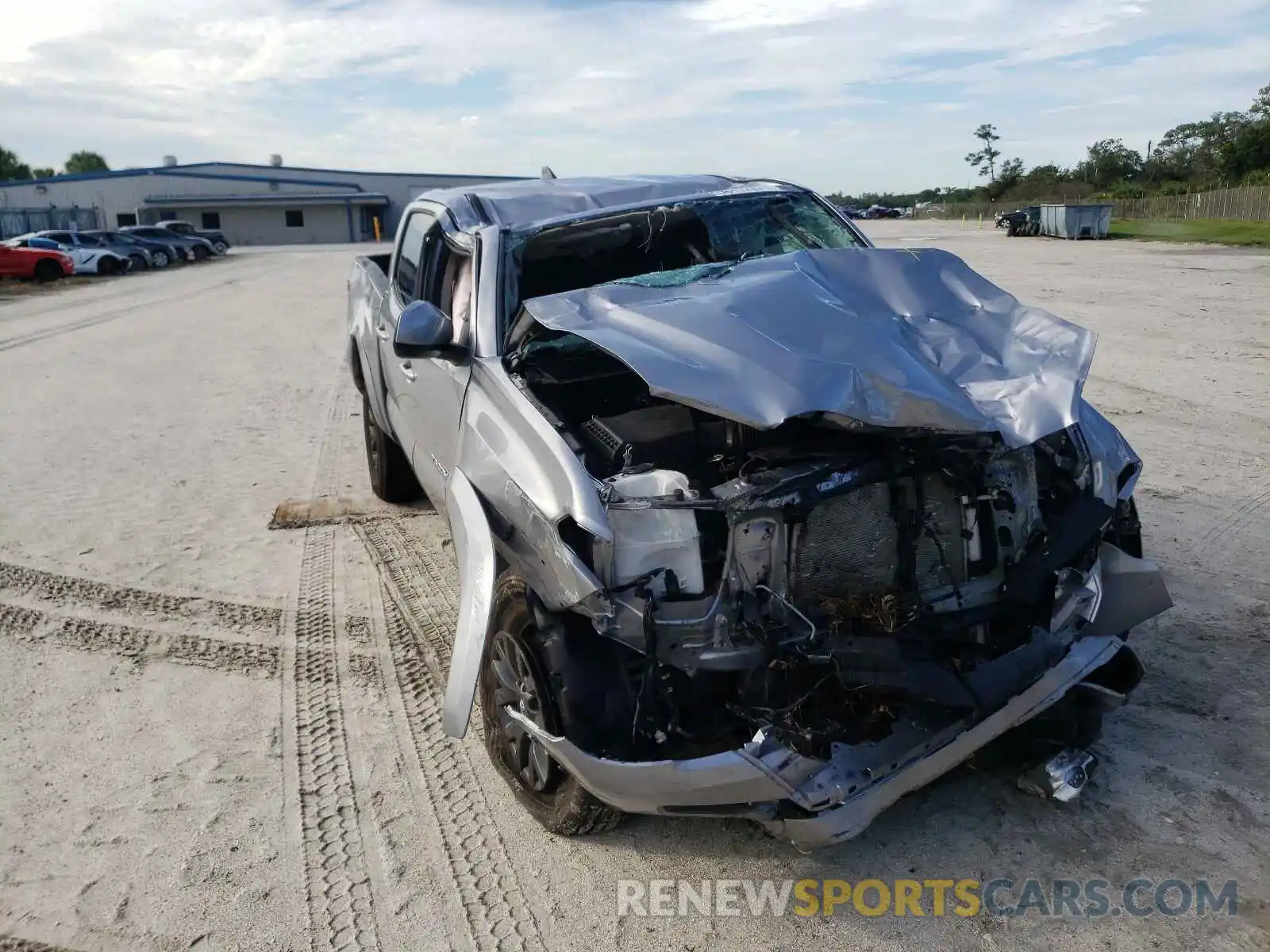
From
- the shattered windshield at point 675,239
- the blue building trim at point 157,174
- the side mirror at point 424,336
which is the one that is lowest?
the side mirror at point 424,336

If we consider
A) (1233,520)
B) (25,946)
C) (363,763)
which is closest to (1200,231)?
Result: (1233,520)

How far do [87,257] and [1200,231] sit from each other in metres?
35.7

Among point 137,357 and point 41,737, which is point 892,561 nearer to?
point 41,737

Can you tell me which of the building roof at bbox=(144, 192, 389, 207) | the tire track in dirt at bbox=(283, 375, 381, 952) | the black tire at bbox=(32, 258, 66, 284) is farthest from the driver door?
the building roof at bbox=(144, 192, 389, 207)

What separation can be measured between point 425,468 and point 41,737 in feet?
6.14

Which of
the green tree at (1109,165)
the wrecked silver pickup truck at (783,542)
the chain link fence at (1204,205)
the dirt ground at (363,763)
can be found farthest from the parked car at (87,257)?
the green tree at (1109,165)

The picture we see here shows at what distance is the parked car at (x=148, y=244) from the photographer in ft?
99.5

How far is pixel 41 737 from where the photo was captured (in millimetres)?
3799

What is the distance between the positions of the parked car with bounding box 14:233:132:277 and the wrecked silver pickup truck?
1154 inches

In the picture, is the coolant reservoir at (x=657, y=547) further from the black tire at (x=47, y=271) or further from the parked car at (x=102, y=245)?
the parked car at (x=102, y=245)

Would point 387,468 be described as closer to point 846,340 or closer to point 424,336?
point 424,336

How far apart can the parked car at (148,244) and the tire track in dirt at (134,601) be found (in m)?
28.5

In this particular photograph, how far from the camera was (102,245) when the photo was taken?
29.4 m

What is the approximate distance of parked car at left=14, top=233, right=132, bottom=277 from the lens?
91.0 feet
